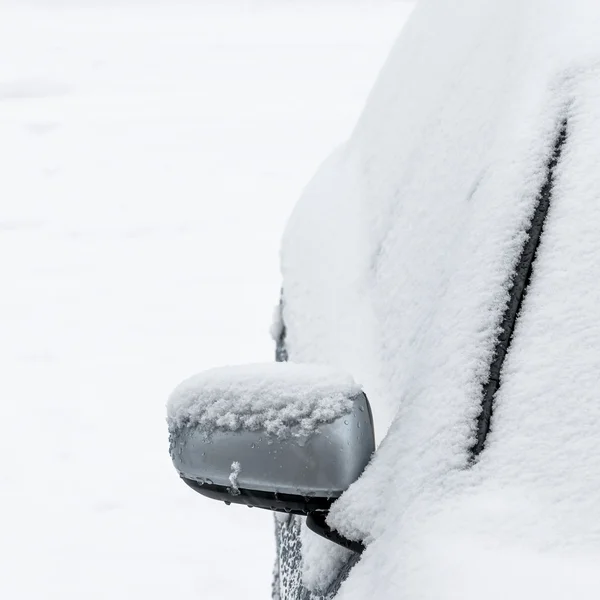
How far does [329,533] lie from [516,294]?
0.42 metres

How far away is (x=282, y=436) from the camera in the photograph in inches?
43.7

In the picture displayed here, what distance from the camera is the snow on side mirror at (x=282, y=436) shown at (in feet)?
3.63

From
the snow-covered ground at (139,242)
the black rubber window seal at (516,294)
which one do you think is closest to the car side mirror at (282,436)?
the black rubber window seal at (516,294)

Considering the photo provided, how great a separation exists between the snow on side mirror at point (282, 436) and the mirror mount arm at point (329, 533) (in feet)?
0.13

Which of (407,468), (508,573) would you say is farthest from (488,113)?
(508,573)

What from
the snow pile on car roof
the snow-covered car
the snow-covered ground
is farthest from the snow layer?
the snow-covered ground

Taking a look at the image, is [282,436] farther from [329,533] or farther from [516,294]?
[516,294]

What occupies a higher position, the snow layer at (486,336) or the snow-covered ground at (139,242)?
the snow layer at (486,336)

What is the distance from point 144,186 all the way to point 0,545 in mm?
4254

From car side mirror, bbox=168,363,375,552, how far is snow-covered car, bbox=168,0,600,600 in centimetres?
3

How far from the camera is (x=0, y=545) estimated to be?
11.2ft

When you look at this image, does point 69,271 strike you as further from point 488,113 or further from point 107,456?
point 488,113

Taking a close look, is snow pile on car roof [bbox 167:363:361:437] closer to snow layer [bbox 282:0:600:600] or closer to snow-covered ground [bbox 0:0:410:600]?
snow layer [bbox 282:0:600:600]

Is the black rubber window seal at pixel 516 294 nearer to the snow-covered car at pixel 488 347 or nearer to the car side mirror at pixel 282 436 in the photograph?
the snow-covered car at pixel 488 347
